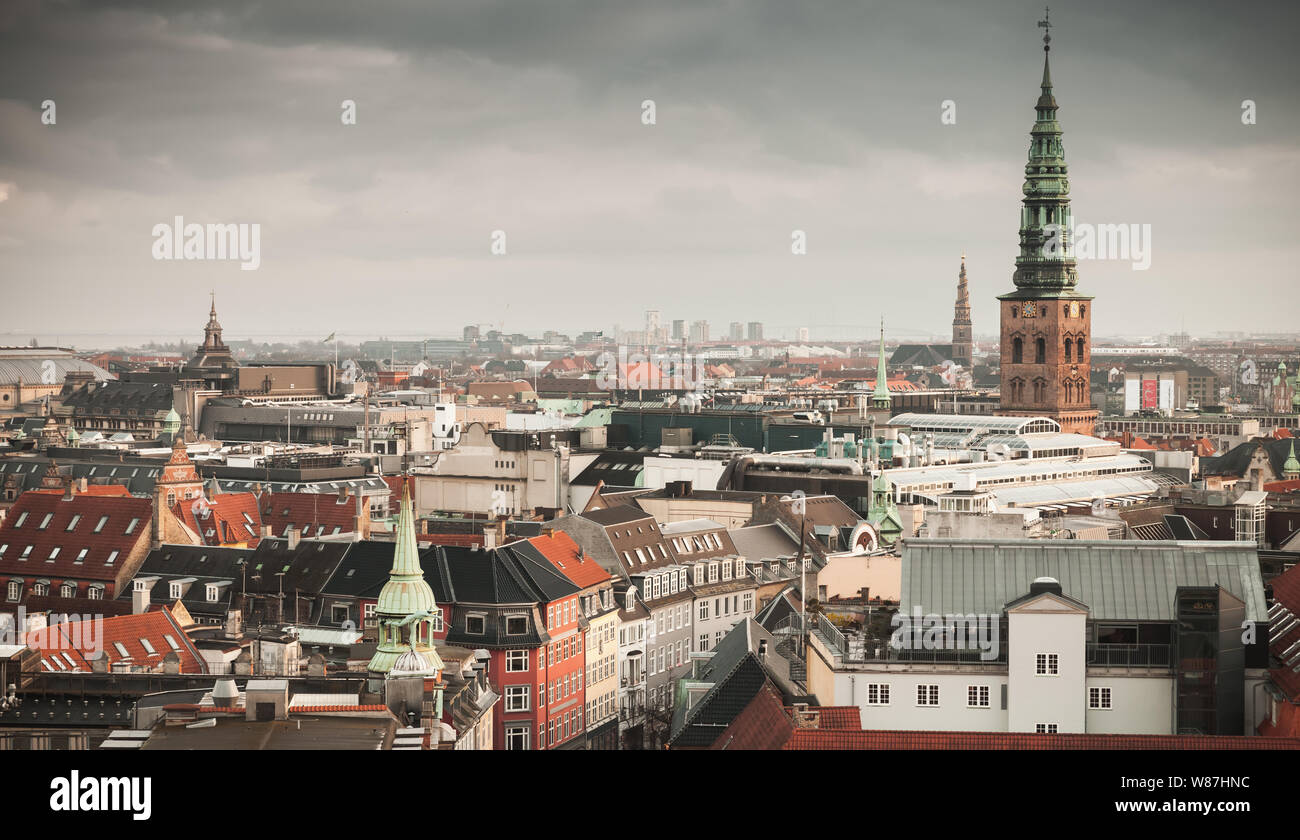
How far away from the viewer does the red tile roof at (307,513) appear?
49.0 metres

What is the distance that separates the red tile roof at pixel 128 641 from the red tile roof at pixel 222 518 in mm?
13320

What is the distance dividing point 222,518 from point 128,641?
1772 centimetres

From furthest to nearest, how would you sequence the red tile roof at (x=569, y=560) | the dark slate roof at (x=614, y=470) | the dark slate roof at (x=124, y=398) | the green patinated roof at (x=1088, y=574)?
the dark slate roof at (x=124, y=398)
the dark slate roof at (x=614, y=470)
the red tile roof at (x=569, y=560)
the green patinated roof at (x=1088, y=574)

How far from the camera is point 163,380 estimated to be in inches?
4626

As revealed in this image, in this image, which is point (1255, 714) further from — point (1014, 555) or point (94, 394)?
point (94, 394)

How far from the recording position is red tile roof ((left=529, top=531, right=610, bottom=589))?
1539 inches

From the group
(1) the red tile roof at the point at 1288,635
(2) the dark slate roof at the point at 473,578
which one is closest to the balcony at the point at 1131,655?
(1) the red tile roof at the point at 1288,635

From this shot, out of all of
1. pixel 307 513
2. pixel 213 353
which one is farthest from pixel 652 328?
pixel 307 513

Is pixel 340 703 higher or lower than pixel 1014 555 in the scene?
lower

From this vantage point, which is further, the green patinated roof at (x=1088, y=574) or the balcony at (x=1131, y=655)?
the green patinated roof at (x=1088, y=574)

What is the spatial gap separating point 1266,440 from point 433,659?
75899 mm

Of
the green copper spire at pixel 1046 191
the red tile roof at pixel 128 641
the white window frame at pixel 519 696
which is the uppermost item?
the green copper spire at pixel 1046 191

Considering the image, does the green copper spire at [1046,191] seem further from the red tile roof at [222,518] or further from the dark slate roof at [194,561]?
the dark slate roof at [194,561]
